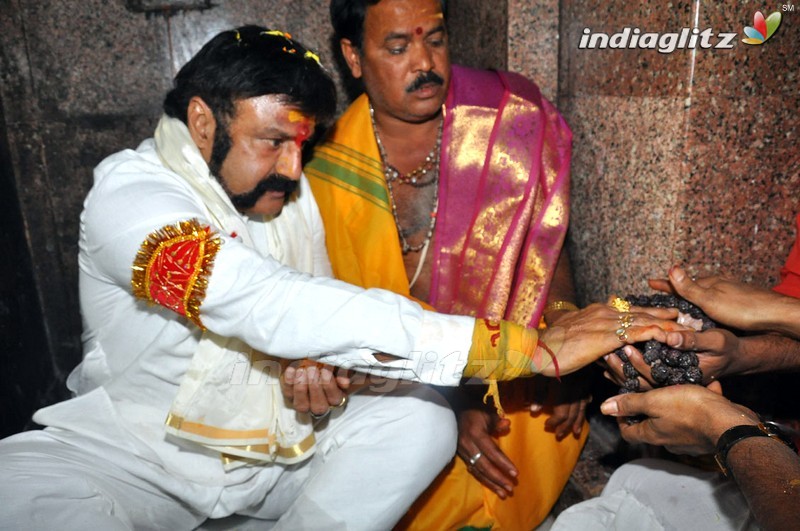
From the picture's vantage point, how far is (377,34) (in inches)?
124

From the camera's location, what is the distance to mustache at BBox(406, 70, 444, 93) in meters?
3.12

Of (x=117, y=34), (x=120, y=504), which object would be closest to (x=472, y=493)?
(x=120, y=504)

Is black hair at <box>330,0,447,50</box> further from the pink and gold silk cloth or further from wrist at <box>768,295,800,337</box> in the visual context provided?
wrist at <box>768,295,800,337</box>

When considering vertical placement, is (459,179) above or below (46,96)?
below

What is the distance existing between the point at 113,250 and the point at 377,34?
1584 millimetres

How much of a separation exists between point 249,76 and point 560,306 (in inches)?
63.6

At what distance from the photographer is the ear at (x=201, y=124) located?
2.52 m

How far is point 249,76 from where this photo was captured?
2.44m

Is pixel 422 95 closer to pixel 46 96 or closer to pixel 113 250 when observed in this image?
pixel 113 250

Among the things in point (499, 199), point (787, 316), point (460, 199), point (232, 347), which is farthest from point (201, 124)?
point (787, 316)

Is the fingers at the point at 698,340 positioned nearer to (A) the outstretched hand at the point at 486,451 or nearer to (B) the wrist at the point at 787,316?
(B) the wrist at the point at 787,316

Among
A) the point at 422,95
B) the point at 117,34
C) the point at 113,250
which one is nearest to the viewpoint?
the point at 113,250

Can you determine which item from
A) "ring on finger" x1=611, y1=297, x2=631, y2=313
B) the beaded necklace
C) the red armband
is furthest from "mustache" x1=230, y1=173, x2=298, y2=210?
"ring on finger" x1=611, y1=297, x2=631, y2=313

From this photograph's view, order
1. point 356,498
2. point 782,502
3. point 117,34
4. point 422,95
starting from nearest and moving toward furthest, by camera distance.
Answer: point 782,502
point 356,498
point 422,95
point 117,34
